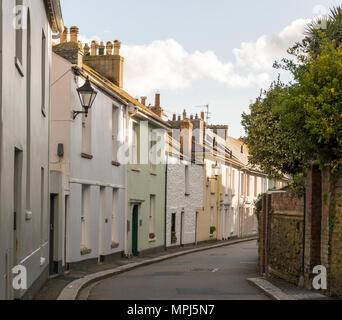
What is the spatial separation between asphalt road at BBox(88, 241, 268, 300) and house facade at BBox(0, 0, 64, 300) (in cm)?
201

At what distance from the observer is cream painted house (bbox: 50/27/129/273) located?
1967 centimetres

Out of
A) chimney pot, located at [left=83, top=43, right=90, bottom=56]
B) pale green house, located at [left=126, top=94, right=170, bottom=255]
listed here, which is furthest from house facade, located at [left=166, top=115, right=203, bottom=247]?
chimney pot, located at [left=83, top=43, right=90, bottom=56]

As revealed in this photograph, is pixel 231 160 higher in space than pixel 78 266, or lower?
higher

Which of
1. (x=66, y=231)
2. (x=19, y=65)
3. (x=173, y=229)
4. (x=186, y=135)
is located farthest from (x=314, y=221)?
(x=186, y=135)

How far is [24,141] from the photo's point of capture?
38.0 ft

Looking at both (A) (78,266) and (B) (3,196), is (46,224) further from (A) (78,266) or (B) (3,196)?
(B) (3,196)

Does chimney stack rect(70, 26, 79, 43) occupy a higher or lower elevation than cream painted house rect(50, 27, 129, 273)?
higher

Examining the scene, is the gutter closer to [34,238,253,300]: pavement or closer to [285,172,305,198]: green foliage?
[34,238,253,300]: pavement

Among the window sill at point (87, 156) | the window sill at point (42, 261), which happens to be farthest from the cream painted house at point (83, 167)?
the window sill at point (42, 261)

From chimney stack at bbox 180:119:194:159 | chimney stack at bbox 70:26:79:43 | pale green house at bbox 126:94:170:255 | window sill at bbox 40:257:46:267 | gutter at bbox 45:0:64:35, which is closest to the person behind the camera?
window sill at bbox 40:257:46:267

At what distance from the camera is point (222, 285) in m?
17.1

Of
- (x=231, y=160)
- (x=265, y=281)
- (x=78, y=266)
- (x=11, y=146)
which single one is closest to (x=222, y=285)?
(x=265, y=281)

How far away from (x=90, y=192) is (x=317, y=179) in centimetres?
940

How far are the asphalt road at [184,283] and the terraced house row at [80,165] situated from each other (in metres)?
1.72
